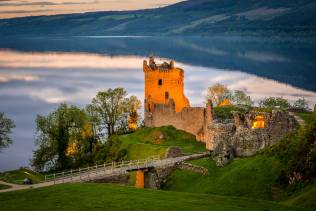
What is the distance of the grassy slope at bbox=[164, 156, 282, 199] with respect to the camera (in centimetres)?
4394

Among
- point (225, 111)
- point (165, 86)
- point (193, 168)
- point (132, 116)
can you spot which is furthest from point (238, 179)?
point (132, 116)

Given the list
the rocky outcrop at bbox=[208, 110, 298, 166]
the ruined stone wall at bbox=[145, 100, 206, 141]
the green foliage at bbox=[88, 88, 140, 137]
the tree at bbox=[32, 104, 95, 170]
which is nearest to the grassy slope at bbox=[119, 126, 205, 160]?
the ruined stone wall at bbox=[145, 100, 206, 141]

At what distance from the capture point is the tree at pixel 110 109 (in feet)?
310

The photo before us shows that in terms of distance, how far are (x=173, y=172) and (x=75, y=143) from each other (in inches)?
1210

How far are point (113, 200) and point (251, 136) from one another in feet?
68.6

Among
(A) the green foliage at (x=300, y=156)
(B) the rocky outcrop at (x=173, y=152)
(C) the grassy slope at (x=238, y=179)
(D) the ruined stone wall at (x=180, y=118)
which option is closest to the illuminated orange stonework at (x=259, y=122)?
(C) the grassy slope at (x=238, y=179)

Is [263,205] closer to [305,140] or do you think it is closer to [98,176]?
[305,140]

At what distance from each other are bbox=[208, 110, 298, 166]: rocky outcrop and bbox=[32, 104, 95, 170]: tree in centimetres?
2975

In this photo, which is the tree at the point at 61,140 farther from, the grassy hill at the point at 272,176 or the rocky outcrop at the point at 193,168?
the grassy hill at the point at 272,176

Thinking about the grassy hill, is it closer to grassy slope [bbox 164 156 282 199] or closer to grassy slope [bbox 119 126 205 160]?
grassy slope [bbox 164 156 282 199]

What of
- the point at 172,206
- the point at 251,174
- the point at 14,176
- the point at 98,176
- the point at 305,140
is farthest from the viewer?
the point at 14,176

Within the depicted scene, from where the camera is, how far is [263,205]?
34.8m

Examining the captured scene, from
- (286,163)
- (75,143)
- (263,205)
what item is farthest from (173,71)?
(263,205)

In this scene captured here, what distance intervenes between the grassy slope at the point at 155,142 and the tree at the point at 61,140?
19.1 ft
